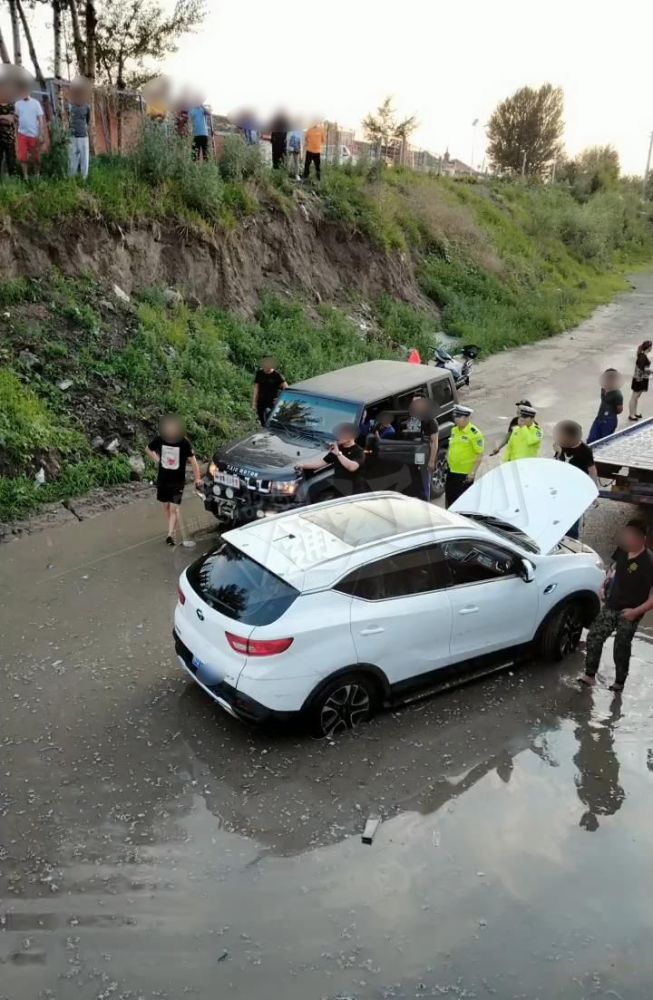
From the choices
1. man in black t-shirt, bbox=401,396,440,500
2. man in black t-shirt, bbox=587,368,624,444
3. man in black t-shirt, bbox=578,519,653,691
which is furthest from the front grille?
man in black t-shirt, bbox=587,368,624,444

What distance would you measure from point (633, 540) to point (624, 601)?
559mm

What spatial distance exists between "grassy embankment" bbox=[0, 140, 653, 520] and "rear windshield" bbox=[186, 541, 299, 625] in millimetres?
4794

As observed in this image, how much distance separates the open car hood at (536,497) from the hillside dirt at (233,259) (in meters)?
9.32

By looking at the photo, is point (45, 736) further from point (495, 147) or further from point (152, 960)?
point (495, 147)

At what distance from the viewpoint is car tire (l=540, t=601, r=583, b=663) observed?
7004mm

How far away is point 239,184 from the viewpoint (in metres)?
18.4

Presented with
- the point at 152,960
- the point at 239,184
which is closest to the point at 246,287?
the point at 239,184

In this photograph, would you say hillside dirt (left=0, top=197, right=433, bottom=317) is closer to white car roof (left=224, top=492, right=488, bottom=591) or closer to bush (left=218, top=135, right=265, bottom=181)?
bush (left=218, top=135, right=265, bottom=181)

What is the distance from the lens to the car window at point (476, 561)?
6.39 metres

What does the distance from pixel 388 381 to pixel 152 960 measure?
8044mm

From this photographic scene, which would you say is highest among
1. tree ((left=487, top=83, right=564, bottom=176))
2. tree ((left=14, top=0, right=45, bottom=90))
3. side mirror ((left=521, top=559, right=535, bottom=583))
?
tree ((left=487, top=83, right=564, bottom=176))

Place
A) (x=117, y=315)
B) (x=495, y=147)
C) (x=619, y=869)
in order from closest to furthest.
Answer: (x=619, y=869), (x=117, y=315), (x=495, y=147)

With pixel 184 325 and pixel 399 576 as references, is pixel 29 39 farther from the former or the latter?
pixel 399 576

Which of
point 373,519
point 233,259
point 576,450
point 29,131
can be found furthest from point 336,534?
point 233,259
